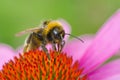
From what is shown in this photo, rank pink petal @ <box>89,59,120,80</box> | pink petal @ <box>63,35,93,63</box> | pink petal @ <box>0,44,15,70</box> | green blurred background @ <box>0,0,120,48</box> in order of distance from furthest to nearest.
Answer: green blurred background @ <box>0,0,120,48</box> < pink petal @ <box>0,44,15,70</box> < pink petal @ <box>63,35,93,63</box> < pink petal @ <box>89,59,120,80</box>

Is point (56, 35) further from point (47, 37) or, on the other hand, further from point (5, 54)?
point (5, 54)

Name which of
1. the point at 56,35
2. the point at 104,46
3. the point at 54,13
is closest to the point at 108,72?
the point at 104,46

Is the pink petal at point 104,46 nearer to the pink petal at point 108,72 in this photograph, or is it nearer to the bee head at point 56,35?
the pink petal at point 108,72

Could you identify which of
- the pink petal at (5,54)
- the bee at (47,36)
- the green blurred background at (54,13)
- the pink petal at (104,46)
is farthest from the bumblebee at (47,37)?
the green blurred background at (54,13)

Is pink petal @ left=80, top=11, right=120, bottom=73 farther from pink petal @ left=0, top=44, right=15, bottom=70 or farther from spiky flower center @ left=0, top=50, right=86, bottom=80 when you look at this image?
pink petal @ left=0, top=44, right=15, bottom=70

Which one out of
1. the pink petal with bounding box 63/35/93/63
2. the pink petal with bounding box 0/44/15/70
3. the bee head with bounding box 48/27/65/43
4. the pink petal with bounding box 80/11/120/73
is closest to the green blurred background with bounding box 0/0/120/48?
the pink petal with bounding box 0/44/15/70

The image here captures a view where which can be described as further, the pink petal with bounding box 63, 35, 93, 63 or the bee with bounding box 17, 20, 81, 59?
the pink petal with bounding box 63, 35, 93, 63
